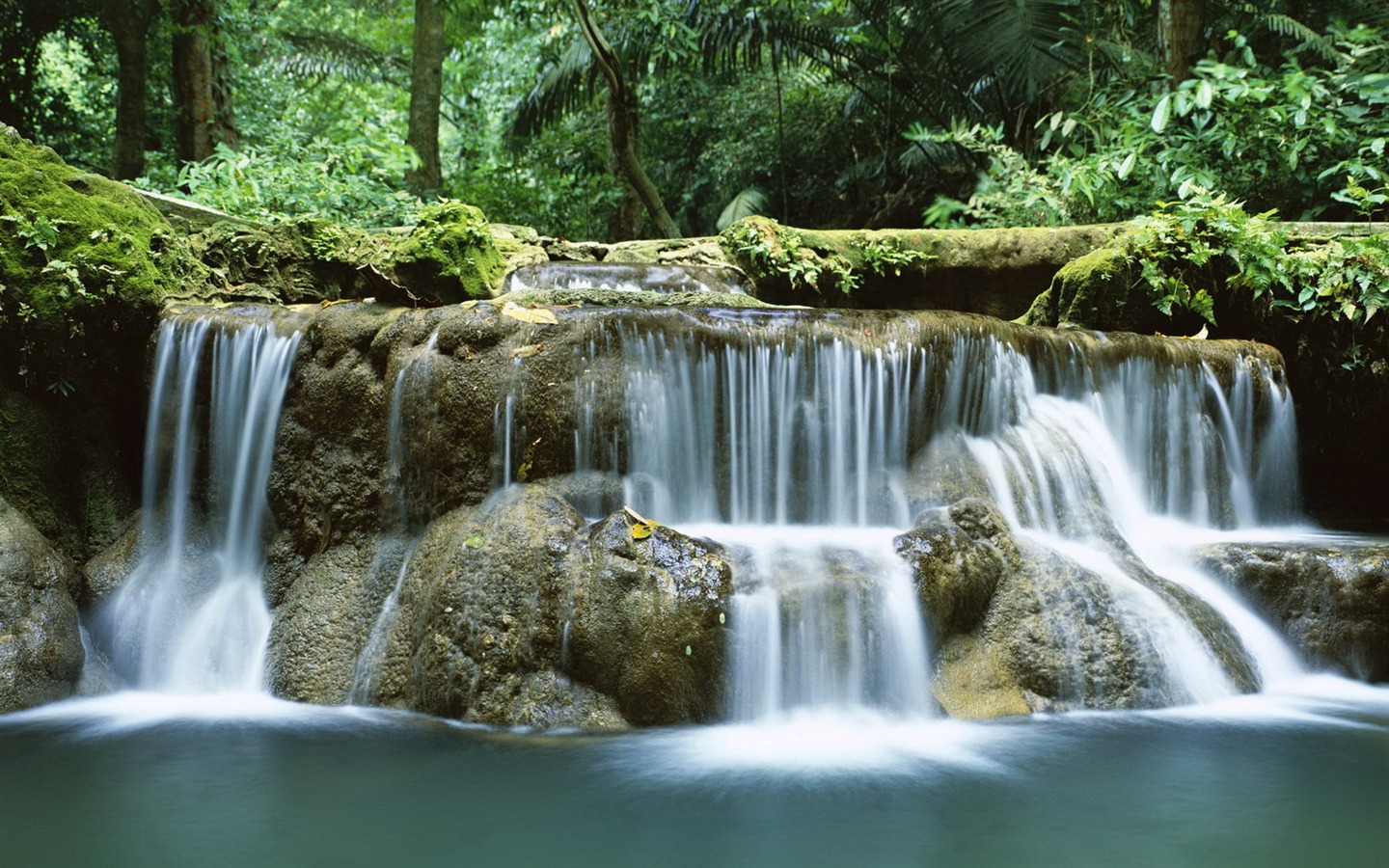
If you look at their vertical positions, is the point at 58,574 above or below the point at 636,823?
above

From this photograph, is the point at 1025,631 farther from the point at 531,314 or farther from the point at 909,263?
the point at 909,263

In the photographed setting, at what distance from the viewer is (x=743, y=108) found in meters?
15.1

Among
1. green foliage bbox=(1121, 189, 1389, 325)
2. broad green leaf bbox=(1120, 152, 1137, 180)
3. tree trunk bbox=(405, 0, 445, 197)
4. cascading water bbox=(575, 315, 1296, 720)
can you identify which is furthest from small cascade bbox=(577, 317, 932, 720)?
tree trunk bbox=(405, 0, 445, 197)

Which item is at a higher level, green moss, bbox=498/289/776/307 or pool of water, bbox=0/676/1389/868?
green moss, bbox=498/289/776/307

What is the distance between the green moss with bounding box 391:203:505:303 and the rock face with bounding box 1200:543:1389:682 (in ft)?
16.7

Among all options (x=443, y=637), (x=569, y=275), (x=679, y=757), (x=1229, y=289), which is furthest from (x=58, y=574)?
(x=1229, y=289)

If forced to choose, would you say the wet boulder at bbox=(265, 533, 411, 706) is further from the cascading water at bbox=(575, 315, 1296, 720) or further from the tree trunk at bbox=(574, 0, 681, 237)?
the tree trunk at bbox=(574, 0, 681, 237)

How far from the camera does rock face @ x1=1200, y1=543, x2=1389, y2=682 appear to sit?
4754 millimetres

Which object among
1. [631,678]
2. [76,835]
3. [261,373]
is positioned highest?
[261,373]

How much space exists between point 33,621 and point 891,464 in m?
4.16

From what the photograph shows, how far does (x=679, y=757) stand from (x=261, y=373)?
315 centimetres

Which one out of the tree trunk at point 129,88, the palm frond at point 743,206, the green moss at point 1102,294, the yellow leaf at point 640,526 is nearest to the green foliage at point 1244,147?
the green moss at point 1102,294

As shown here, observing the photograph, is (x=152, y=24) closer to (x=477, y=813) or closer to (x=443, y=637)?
(x=443, y=637)

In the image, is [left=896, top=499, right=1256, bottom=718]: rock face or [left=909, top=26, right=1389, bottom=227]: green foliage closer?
[left=896, top=499, right=1256, bottom=718]: rock face
